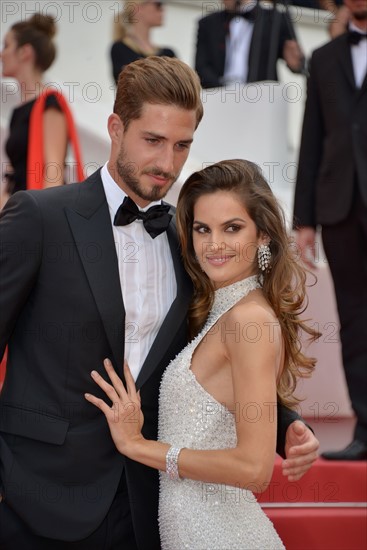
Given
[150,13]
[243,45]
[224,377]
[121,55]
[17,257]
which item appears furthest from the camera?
[243,45]

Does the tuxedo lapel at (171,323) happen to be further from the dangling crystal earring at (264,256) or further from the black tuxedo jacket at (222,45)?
the black tuxedo jacket at (222,45)

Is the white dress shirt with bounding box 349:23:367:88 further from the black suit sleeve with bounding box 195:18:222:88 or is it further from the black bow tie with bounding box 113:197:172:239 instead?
the black suit sleeve with bounding box 195:18:222:88

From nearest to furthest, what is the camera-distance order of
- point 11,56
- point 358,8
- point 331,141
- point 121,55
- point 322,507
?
1. point 322,507
2. point 358,8
3. point 331,141
4. point 11,56
5. point 121,55

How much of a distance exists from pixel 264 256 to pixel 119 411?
1.80 ft

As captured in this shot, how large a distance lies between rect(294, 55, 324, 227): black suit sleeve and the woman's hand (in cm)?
180

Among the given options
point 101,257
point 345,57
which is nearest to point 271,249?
point 101,257

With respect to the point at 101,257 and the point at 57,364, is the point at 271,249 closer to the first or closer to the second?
the point at 101,257

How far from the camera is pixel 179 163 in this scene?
2.48 m

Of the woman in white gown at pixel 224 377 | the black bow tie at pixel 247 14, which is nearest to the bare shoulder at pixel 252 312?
the woman in white gown at pixel 224 377

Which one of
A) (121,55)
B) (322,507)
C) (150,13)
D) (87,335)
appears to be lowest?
(322,507)

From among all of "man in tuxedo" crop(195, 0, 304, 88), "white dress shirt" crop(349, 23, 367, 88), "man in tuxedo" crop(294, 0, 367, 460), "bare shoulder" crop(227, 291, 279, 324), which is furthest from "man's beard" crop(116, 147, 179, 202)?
"man in tuxedo" crop(195, 0, 304, 88)

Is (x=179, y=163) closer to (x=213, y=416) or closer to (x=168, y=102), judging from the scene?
(x=168, y=102)

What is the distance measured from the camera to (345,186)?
3.81 m

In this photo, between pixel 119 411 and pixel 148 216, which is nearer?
pixel 119 411
